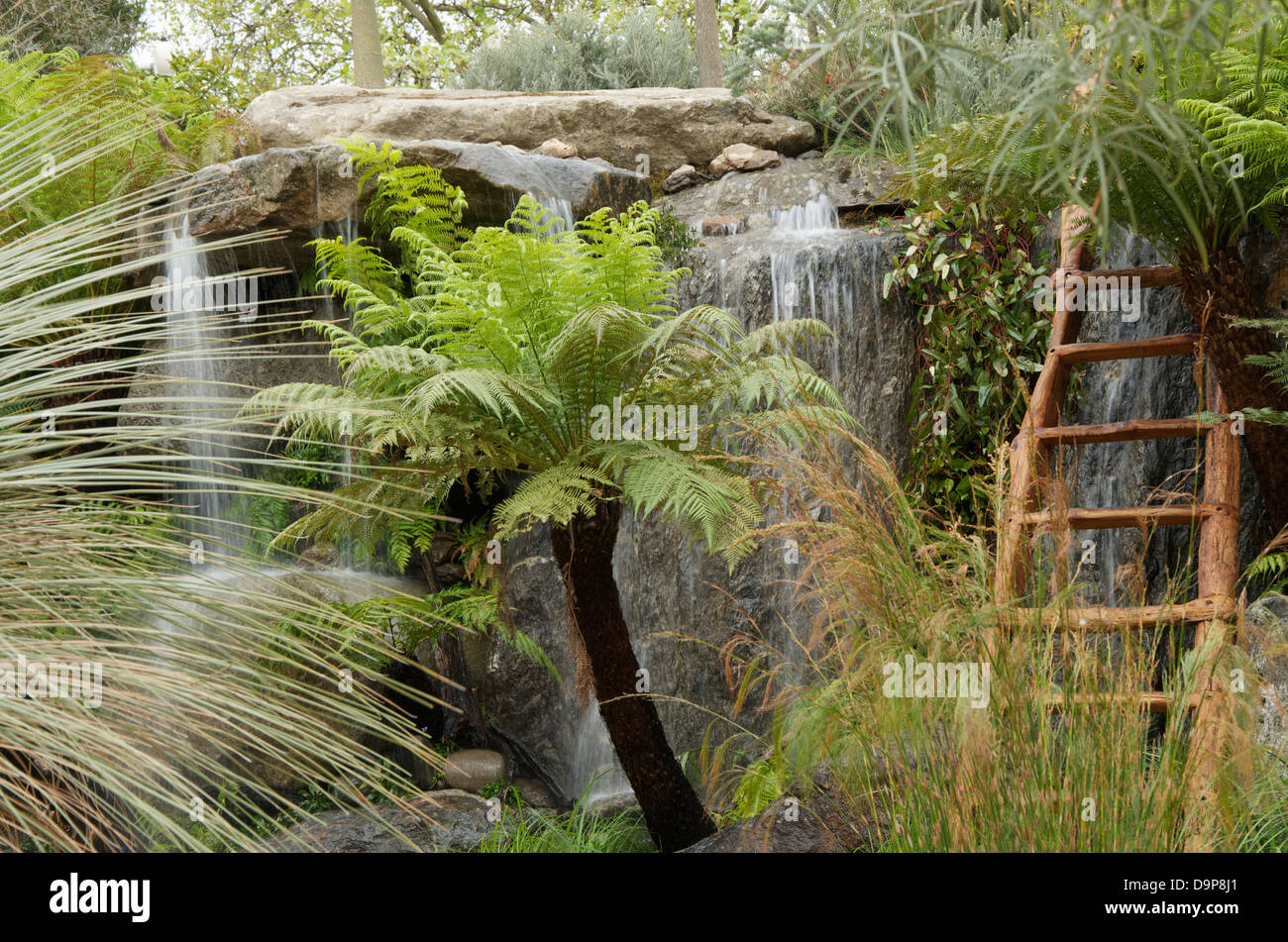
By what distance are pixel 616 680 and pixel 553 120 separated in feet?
14.4

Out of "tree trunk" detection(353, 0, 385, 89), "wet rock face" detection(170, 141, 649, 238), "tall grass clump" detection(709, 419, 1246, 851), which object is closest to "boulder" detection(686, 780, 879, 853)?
"tall grass clump" detection(709, 419, 1246, 851)

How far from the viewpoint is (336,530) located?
3141mm

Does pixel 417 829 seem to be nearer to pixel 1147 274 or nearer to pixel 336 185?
pixel 336 185

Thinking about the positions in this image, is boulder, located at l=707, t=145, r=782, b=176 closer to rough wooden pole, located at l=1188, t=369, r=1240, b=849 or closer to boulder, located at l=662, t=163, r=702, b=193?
boulder, located at l=662, t=163, r=702, b=193

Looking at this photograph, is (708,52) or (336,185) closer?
(336,185)

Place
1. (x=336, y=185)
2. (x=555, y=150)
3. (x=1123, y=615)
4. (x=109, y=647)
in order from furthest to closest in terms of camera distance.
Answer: (x=555, y=150), (x=336, y=185), (x=1123, y=615), (x=109, y=647)

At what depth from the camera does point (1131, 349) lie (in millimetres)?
3389

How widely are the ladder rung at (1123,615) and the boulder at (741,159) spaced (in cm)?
439

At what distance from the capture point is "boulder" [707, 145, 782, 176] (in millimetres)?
6535

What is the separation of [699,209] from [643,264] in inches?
121

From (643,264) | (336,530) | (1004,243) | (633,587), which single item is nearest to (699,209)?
(1004,243)

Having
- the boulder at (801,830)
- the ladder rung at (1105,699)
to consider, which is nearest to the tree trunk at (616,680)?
the boulder at (801,830)

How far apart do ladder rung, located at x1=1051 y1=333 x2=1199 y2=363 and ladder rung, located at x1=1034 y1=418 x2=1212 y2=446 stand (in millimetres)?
246

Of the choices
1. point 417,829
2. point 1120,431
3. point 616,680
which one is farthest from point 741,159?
point 417,829
